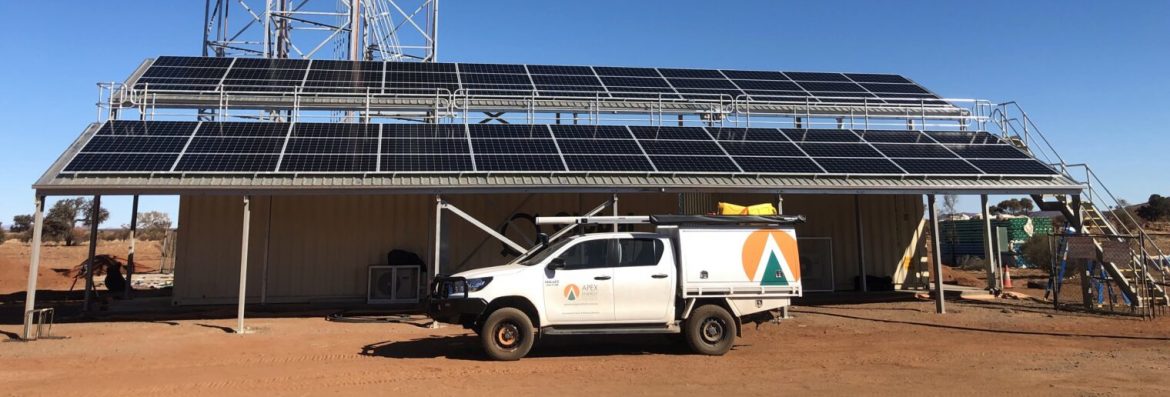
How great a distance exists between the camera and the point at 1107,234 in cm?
1552

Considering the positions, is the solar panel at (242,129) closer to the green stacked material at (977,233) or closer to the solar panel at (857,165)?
the solar panel at (857,165)

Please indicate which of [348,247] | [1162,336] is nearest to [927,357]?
[1162,336]

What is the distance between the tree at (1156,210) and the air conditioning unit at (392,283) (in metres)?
71.2

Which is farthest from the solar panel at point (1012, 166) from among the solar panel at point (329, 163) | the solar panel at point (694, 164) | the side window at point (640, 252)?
the solar panel at point (329, 163)

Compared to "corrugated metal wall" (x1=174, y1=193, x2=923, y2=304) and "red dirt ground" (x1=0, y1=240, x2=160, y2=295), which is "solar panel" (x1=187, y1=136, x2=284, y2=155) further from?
"red dirt ground" (x1=0, y1=240, x2=160, y2=295)

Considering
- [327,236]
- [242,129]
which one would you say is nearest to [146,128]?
[242,129]

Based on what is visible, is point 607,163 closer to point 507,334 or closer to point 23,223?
point 507,334

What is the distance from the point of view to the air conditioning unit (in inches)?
655

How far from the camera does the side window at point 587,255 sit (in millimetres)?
9578

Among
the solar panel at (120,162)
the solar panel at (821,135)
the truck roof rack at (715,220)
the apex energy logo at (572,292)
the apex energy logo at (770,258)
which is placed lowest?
the apex energy logo at (572,292)

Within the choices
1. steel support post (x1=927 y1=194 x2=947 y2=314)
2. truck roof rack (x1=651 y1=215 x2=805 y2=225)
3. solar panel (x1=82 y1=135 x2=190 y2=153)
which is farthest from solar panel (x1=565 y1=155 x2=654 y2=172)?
solar panel (x1=82 y1=135 x2=190 y2=153)

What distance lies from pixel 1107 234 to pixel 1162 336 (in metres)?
4.84

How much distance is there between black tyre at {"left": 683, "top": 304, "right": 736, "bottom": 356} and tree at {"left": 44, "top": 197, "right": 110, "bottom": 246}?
60.4m

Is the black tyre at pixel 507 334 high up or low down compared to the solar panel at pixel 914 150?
down
